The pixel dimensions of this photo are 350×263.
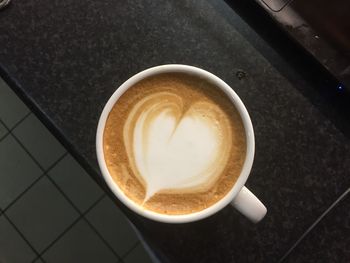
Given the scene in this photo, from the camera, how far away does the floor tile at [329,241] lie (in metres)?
0.65

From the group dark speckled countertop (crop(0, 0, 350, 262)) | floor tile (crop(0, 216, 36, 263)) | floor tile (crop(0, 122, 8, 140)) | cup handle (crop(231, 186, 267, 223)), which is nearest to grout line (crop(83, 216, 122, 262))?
floor tile (crop(0, 216, 36, 263))

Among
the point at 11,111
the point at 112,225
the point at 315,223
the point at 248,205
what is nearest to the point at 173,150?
the point at 248,205

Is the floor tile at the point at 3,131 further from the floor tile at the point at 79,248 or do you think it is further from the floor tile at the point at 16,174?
the floor tile at the point at 79,248

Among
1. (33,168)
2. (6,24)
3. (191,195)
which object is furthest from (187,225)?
(33,168)

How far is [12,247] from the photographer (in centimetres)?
126

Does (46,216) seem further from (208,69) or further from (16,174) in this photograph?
(208,69)

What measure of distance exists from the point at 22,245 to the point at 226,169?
860mm

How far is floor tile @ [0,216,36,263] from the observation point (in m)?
1.25

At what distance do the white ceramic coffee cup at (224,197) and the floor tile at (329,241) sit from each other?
0.12 metres

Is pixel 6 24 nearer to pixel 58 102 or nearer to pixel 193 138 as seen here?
pixel 58 102

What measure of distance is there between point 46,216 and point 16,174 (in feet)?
0.46

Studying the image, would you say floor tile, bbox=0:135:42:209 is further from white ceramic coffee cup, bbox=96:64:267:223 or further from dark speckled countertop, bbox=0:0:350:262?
white ceramic coffee cup, bbox=96:64:267:223

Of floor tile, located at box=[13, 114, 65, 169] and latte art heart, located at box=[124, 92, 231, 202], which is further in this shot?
floor tile, located at box=[13, 114, 65, 169]

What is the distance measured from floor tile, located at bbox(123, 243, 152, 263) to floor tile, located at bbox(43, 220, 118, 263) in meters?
0.04
